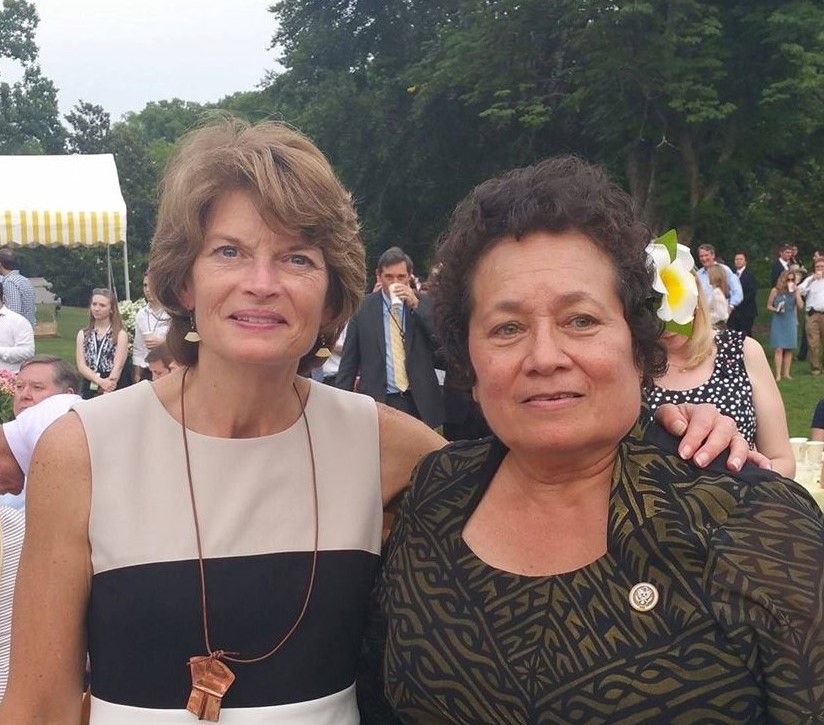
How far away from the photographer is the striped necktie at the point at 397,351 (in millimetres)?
7594

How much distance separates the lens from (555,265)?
176 cm

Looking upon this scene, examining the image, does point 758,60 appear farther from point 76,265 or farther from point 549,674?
point 76,265

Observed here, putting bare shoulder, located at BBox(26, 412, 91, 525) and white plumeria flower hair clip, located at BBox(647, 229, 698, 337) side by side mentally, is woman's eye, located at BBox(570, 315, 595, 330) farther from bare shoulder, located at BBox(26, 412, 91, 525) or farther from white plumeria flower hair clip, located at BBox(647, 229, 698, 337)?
bare shoulder, located at BBox(26, 412, 91, 525)

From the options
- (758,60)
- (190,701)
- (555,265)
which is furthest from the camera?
(758,60)

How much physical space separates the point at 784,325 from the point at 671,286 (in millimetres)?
13282

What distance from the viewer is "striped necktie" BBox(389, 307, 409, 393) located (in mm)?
7594

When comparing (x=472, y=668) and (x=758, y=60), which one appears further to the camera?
(x=758, y=60)

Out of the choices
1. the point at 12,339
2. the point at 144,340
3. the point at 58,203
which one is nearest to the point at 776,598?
the point at 12,339

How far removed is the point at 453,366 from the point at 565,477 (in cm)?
35

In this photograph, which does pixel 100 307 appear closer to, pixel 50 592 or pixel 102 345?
pixel 102 345

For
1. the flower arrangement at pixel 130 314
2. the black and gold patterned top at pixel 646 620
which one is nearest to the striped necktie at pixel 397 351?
the black and gold patterned top at pixel 646 620

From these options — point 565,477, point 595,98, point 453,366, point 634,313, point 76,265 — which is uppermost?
point 595,98

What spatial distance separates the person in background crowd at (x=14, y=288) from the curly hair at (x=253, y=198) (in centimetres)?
958

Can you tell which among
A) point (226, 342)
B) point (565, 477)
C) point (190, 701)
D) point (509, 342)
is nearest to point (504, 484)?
point (565, 477)
